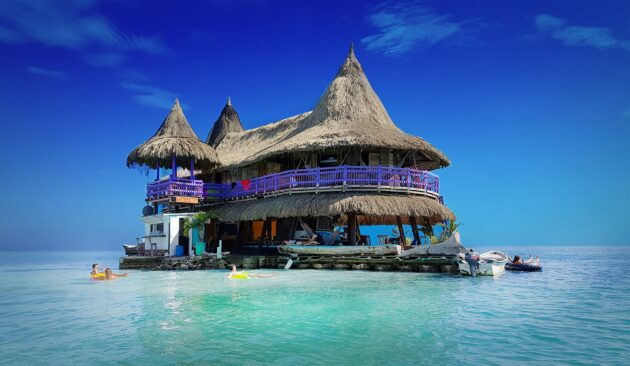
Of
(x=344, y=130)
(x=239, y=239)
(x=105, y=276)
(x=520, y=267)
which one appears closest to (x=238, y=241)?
(x=239, y=239)

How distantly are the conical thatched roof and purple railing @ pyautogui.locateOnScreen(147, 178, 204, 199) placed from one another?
8606 mm

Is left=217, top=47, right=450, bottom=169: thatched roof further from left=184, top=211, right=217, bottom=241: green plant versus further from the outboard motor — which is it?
the outboard motor

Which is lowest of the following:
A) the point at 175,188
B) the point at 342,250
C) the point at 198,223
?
the point at 342,250

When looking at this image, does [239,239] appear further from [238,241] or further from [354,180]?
[354,180]

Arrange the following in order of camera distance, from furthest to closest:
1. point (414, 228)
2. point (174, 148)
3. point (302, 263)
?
point (174, 148), point (414, 228), point (302, 263)

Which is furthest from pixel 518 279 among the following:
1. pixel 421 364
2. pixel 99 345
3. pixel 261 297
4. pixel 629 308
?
pixel 99 345

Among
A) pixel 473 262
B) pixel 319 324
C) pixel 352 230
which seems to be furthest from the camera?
pixel 352 230

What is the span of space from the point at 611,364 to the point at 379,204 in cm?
1245

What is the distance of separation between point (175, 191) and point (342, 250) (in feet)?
31.5

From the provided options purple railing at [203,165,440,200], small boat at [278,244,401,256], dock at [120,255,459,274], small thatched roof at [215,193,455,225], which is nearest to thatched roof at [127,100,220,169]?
purple railing at [203,165,440,200]

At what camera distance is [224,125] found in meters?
33.2

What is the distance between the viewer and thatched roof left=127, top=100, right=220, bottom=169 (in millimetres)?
22859

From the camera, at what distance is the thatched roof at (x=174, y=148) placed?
75.0ft

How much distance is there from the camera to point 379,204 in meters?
18.4
